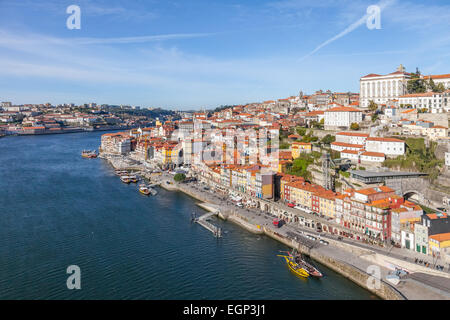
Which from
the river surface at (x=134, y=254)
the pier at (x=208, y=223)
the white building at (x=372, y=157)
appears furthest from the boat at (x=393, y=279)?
the white building at (x=372, y=157)

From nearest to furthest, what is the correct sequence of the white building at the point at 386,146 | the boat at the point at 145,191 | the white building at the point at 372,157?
the white building at the point at 372,157
the white building at the point at 386,146
the boat at the point at 145,191

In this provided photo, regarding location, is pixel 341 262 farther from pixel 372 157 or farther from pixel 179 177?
pixel 179 177

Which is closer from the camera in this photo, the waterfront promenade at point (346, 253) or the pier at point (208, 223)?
the waterfront promenade at point (346, 253)

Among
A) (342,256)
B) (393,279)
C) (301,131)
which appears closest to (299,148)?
(301,131)

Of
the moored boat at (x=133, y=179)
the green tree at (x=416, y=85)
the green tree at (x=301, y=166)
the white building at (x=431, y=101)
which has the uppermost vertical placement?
the green tree at (x=416, y=85)

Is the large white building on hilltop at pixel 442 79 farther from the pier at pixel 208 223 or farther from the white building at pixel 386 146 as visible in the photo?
the pier at pixel 208 223

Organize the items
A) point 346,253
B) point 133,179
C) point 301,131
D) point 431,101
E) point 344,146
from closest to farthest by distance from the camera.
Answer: point 346,253, point 344,146, point 431,101, point 301,131, point 133,179

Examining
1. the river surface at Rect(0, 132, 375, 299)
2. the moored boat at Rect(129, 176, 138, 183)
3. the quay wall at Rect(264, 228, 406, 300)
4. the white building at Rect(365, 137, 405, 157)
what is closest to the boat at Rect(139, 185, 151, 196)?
the river surface at Rect(0, 132, 375, 299)
